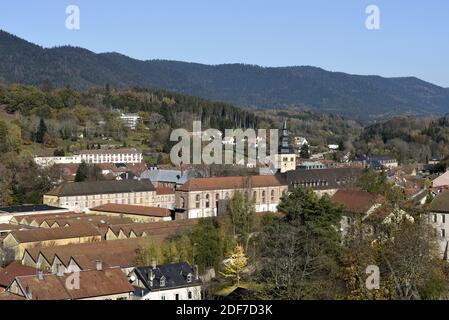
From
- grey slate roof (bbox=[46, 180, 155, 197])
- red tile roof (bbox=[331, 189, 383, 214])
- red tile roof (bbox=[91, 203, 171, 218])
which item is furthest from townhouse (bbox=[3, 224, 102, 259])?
grey slate roof (bbox=[46, 180, 155, 197])

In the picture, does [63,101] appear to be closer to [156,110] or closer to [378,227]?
[156,110]

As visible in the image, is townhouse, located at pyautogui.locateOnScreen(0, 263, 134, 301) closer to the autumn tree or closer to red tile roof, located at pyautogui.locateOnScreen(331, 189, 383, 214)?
the autumn tree

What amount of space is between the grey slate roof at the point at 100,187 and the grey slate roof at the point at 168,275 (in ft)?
95.2

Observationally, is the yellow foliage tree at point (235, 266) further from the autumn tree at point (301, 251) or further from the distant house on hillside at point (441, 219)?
the distant house on hillside at point (441, 219)

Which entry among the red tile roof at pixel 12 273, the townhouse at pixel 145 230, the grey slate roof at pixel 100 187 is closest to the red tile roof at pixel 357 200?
the townhouse at pixel 145 230

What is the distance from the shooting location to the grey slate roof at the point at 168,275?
25375mm

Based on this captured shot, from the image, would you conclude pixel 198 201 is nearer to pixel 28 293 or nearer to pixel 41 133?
pixel 28 293

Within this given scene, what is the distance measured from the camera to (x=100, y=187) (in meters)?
56.1

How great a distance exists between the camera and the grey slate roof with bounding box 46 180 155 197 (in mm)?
54312

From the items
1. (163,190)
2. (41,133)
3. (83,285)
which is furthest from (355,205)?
(41,133)

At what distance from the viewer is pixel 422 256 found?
22.5 m
